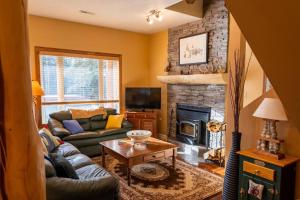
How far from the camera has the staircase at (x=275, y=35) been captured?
3.66 ft

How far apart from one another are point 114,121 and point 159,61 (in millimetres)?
2228

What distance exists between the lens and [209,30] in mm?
4492

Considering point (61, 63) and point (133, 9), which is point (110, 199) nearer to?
point (133, 9)

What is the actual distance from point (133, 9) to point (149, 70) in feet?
8.09

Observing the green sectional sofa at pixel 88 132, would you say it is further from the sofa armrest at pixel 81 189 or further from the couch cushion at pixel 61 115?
the sofa armrest at pixel 81 189

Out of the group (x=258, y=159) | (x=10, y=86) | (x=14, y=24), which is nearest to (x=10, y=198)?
(x=10, y=86)

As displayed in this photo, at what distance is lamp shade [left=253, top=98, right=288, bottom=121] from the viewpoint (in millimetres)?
2060

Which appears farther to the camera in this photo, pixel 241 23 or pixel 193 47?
pixel 193 47

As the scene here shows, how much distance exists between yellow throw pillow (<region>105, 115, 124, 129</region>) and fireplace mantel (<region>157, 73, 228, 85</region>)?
1.53 meters

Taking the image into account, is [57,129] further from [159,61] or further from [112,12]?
[159,61]

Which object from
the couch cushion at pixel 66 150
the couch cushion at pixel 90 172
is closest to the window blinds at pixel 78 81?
the couch cushion at pixel 66 150

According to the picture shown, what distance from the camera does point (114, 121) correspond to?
485 cm

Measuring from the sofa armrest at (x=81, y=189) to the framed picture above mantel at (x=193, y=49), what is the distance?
11.3 feet

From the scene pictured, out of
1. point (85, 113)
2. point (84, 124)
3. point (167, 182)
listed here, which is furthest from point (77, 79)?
point (167, 182)
